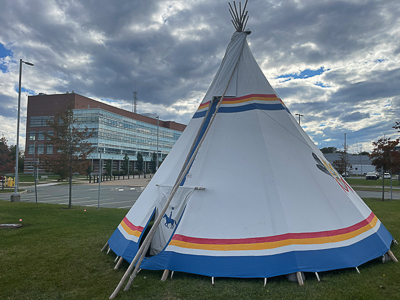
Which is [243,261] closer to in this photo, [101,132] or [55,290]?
[55,290]

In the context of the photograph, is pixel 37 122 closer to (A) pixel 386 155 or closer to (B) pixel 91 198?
(B) pixel 91 198

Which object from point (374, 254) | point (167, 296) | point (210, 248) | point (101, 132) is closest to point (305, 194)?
point (374, 254)

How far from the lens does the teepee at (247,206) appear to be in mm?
5035

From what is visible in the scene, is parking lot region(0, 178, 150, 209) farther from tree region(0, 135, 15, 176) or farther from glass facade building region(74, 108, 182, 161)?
glass facade building region(74, 108, 182, 161)

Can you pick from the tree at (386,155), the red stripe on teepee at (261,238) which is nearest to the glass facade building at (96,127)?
the tree at (386,155)

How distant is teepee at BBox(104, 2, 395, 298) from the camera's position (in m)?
5.04

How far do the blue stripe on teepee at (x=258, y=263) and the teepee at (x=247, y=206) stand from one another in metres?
0.02

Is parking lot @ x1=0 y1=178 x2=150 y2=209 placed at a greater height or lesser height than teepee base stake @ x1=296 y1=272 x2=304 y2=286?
lesser

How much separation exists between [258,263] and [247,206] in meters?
1.14

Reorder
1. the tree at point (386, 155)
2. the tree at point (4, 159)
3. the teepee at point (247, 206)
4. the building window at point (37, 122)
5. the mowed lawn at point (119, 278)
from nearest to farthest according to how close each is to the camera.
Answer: the mowed lawn at point (119, 278)
the teepee at point (247, 206)
the tree at point (386, 155)
the tree at point (4, 159)
the building window at point (37, 122)

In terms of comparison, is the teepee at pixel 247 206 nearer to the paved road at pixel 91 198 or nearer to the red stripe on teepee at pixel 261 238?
the red stripe on teepee at pixel 261 238

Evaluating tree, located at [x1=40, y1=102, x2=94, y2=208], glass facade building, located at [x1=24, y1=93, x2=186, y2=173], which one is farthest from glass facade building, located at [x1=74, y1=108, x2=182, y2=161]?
tree, located at [x1=40, y1=102, x2=94, y2=208]

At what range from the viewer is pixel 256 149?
20.9 feet

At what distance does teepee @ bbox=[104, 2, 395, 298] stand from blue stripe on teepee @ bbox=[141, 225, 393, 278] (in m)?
0.02
